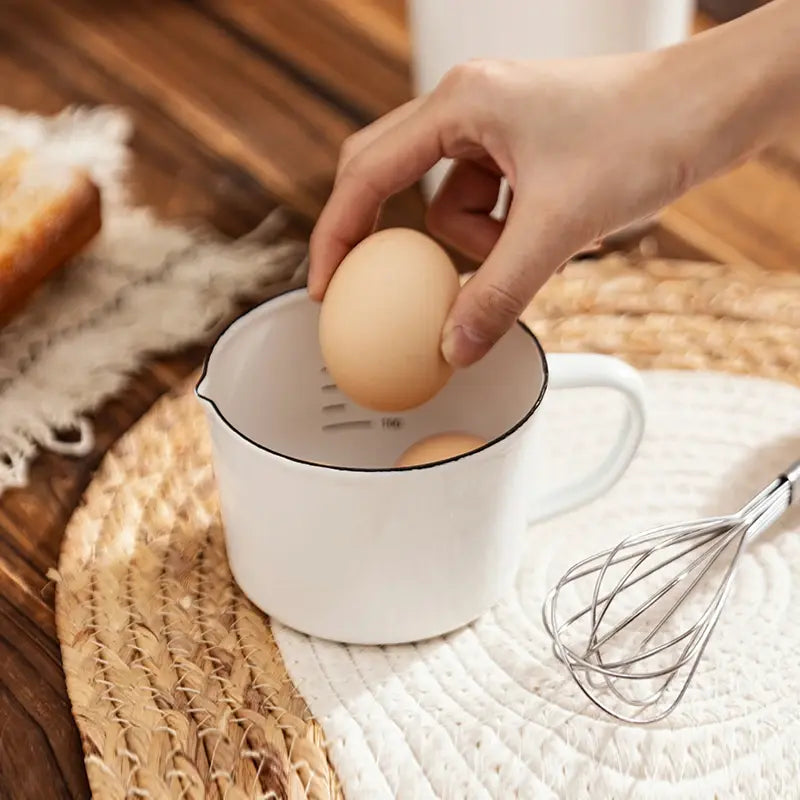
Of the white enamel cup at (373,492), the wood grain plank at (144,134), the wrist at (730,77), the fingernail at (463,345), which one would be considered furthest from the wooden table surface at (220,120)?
the wrist at (730,77)

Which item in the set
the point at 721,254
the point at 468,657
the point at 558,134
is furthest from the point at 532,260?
the point at 721,254

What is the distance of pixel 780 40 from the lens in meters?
0.49

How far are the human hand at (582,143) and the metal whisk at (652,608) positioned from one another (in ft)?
0.41

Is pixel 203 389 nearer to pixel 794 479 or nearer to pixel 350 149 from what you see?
pixel 350 149

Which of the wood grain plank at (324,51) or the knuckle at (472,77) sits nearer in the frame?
the knuckle at (472,77)

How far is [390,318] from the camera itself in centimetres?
50

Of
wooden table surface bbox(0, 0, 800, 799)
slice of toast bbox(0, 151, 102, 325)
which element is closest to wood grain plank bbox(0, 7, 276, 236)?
wooden table surface bbox(0, 0, 800, 799)

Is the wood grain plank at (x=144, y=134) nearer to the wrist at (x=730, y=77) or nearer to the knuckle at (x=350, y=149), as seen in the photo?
the knuckle at (x=350, y=149)

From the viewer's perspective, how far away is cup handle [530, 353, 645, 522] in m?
0.53

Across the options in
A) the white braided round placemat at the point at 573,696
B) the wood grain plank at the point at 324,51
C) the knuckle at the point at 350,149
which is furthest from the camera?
the wood grain plank at the point at 324,51

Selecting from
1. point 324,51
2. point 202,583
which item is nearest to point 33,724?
point 202,583

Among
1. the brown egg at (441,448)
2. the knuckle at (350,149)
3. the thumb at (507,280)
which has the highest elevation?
the knuckle at (350,149)

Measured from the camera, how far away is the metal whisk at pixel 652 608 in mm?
509

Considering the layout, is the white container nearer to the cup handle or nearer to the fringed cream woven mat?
the fringed cream woven mat
